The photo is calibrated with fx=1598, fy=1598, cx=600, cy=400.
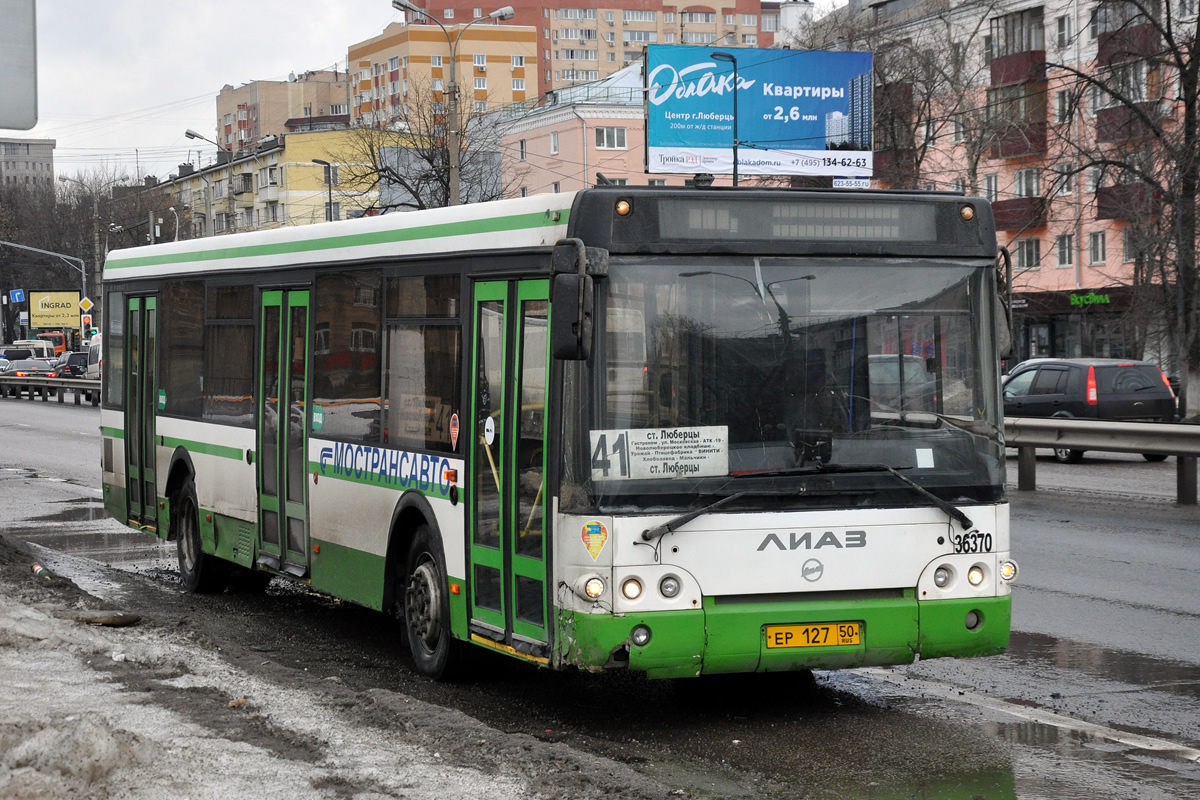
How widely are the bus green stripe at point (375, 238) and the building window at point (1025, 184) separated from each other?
161ft

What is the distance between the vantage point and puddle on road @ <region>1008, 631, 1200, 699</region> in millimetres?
8562

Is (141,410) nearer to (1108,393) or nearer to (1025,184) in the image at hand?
(1108,393)

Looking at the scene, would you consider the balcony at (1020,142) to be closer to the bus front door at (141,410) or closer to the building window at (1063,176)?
the building window at (1063,176)

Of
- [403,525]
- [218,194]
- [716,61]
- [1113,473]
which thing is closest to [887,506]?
[403,525]

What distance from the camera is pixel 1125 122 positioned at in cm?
3500

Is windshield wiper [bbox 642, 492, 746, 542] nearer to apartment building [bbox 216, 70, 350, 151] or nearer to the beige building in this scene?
the beige building

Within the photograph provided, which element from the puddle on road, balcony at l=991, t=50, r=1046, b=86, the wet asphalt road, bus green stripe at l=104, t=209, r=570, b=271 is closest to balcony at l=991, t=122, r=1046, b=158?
balcony at l=991, t=50, r=1046, b=86

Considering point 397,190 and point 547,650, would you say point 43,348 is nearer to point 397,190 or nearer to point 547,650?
point 397,190

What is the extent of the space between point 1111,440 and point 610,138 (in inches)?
2498

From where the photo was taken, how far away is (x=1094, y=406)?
27500 mm

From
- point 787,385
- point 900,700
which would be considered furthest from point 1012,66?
point 787,385

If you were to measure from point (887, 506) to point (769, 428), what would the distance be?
0.68 m

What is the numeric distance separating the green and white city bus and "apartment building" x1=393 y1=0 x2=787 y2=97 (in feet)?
490

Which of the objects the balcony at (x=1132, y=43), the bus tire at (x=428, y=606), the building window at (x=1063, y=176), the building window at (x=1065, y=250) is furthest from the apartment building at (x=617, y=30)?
the bus tire at (x=428, y=606)
